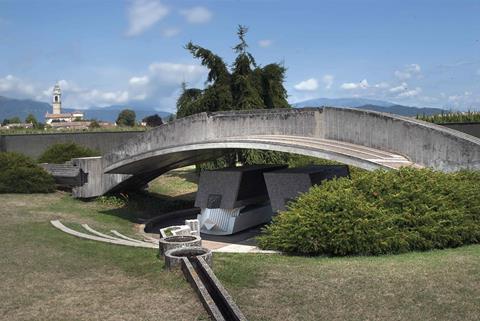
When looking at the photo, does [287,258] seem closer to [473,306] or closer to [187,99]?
[473,306]

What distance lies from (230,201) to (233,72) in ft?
34.5

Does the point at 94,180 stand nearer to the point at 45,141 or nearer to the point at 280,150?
the point at 280,150

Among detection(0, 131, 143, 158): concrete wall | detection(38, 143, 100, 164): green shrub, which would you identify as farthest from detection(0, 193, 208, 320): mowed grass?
detection(0, 131, 143, 158): concrete wall

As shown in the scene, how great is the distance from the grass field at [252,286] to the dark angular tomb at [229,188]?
781 centimetres

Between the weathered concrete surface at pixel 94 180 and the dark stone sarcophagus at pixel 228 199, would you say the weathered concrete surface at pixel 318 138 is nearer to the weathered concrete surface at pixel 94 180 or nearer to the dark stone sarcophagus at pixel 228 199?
the weathered concrete surface at pixel 94 180

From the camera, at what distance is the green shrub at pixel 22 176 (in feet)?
72.8

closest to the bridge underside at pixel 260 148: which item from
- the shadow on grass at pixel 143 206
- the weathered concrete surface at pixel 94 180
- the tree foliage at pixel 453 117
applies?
the weathered concrete surface at pixel 94 180

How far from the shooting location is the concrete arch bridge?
44.2ft

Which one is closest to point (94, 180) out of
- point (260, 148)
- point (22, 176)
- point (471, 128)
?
point (22, 176)

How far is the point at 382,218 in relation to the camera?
421 inches

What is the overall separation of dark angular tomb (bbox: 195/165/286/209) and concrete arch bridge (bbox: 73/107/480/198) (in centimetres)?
153

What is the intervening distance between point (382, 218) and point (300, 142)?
17.4 feet

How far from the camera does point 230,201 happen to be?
63.5 feet

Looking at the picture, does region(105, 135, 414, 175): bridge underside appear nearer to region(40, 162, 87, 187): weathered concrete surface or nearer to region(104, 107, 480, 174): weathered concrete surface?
region(104, 107, 480, 174): weathered concrete surface
